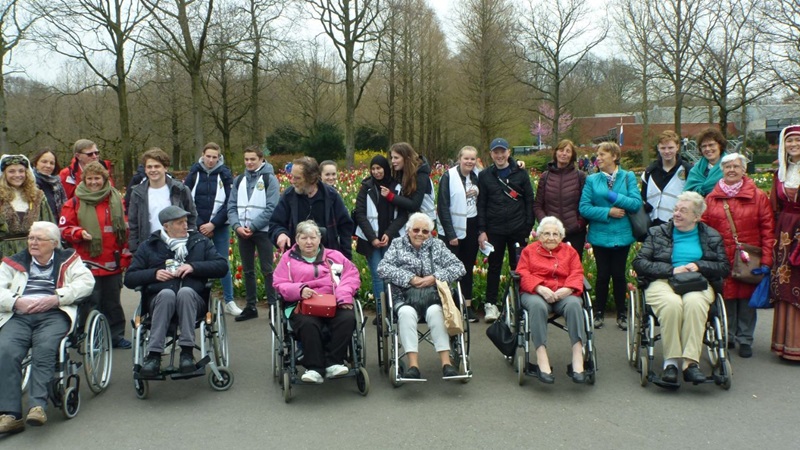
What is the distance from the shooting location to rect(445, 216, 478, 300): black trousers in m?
6.80

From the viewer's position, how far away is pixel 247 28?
23.0m

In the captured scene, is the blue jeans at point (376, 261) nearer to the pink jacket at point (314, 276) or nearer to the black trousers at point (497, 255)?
the black trousers at point (497, 255)

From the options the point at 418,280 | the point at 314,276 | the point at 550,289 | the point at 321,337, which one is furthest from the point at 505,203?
the point at 321,337

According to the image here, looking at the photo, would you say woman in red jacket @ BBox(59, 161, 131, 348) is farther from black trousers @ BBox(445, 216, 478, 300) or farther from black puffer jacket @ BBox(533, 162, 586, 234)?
black puffer jacket @ BBox(533, 162, 586, 234)

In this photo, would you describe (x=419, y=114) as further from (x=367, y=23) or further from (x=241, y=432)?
(x=241, y=432)

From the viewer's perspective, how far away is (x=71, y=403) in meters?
4.50

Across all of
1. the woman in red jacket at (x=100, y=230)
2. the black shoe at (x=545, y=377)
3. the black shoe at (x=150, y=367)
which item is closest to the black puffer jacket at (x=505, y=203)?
the black shoe at (x=545, y=377)

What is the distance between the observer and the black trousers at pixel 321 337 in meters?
4.81

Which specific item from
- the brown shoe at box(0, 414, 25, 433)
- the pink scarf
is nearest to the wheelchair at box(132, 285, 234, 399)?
the brown shoe at box(0, 414, 25, 433)

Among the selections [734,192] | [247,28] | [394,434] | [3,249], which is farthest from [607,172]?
[247,28]

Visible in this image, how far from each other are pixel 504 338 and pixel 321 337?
4.89 feet

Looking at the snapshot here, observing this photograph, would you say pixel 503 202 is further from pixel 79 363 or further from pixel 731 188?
pixel 79 363

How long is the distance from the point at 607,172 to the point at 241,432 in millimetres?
4204

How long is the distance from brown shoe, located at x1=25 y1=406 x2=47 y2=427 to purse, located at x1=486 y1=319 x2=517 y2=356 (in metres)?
3.28
